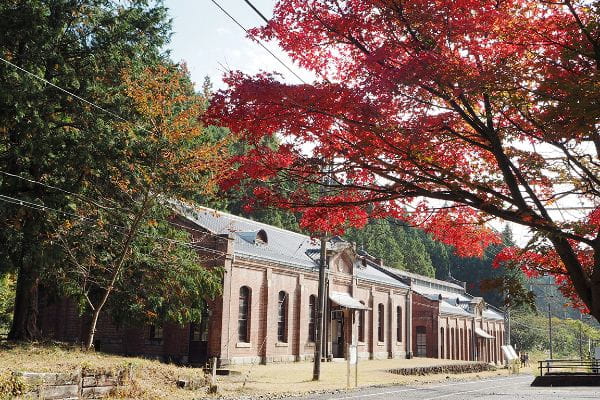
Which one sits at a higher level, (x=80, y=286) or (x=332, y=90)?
(x=332, y=90)

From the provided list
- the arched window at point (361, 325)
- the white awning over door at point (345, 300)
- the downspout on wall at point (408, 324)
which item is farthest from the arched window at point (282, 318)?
the downspout on wall at point (408, 324)

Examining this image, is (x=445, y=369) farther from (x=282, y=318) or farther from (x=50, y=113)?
(x=50, y=113)

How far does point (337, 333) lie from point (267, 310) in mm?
9506

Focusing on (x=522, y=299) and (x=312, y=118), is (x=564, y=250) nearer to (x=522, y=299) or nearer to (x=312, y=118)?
(x=522, y=299)

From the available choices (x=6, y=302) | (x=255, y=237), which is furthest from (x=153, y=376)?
(x=6, y=302)

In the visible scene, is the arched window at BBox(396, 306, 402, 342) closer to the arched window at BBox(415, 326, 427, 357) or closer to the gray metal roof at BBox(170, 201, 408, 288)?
the gray metal roof at BBox(170, 201, 408, 288)

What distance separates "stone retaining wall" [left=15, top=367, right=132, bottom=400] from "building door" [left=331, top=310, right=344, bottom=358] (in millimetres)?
26286

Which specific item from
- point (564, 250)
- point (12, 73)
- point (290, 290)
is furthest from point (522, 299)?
point (290, 290)

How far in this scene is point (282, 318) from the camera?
36.4m

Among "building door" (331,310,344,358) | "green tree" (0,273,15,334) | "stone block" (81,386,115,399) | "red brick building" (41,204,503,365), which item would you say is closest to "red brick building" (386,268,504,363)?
"red brick building" (41,204,503,365)

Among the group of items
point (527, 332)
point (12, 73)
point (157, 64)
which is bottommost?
point (527, 332)

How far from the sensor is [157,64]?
76.8 ft

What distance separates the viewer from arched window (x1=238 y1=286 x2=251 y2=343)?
32562mm

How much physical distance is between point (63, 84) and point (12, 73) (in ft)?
8.12
